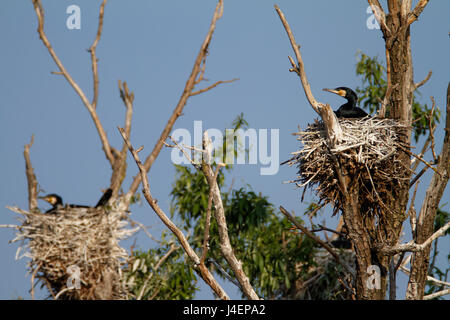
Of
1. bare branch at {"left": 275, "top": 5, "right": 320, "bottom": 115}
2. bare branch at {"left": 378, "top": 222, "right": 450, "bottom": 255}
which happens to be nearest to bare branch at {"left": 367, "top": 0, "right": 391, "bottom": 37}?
bare branch at {"left": 275, "top": 5, "right": 320, "bottom": 115}

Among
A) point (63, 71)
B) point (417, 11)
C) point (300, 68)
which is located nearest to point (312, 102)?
point (300, 68)

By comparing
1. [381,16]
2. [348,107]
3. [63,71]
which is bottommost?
[348,107]

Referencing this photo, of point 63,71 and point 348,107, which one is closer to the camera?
point 348,107

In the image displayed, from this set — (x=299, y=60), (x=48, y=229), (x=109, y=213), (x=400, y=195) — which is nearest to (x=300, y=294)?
(x=109, y=213)

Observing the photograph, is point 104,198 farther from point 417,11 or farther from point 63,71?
point 417,11

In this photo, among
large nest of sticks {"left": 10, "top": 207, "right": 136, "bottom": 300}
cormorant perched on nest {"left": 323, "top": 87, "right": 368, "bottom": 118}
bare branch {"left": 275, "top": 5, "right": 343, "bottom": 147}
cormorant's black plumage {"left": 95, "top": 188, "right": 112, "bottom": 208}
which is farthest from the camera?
cormorant's black plumage {"left": 95, "top": 188, "right": 112, "bottom": 208}

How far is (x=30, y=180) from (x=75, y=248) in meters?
2.88

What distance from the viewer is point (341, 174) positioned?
285 inches

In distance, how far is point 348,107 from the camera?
→ 29.3 ft

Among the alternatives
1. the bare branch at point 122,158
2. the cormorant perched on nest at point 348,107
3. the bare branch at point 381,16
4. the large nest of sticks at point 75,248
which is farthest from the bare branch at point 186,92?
the bare branch at point 381,16

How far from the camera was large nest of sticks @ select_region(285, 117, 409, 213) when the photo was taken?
291 inches

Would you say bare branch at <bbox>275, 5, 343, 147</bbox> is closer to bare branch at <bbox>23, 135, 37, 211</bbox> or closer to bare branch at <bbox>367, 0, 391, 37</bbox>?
bare branch at <bbox>367, 0, 391, 37</bbox>

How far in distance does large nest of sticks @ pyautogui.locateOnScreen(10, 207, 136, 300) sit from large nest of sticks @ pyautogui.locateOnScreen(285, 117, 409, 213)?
5.51 m
